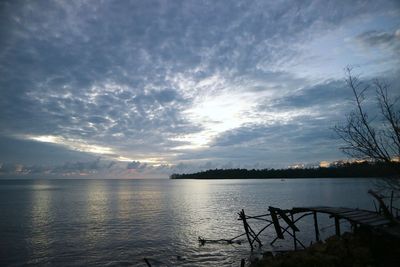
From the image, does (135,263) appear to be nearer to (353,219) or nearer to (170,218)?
(353,219)

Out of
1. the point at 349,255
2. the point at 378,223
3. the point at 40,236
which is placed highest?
the point at 378,223

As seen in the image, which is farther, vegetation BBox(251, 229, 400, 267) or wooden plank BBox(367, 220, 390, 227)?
wooden plank BBox(367, 220, 390, 227)

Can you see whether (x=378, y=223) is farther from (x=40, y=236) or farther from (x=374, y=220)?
(x=40, y=236)

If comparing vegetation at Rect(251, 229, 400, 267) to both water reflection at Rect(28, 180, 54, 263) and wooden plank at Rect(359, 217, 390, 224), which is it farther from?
water reflection at Rect(28, 180, 54, 263)

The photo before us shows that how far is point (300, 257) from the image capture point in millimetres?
15594

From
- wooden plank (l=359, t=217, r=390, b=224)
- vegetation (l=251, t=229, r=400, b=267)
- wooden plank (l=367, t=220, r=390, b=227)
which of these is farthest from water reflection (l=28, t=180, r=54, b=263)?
wooden plank (l=367, t=220, r=390, b=227)

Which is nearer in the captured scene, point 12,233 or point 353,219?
point 353,219

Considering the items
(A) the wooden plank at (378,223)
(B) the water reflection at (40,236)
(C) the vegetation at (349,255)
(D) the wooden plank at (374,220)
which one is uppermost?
(D) the wooden plank at (374,220)

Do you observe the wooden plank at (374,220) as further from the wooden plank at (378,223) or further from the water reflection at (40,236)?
the water reflection at (40,236)

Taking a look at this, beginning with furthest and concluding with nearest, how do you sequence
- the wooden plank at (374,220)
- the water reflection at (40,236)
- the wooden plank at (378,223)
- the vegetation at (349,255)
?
the water reflection at (40,236)
the wooden plank at (374,220)
the wooden plank at (378,223)
the vegetation at (349,255)

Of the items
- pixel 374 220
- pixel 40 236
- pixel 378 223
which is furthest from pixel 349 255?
pixel 40 236

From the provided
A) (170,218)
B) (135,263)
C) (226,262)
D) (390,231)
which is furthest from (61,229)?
(390,231)

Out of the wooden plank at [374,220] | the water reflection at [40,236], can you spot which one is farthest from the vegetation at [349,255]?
the water reflection at [40,236]

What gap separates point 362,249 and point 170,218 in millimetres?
38315
